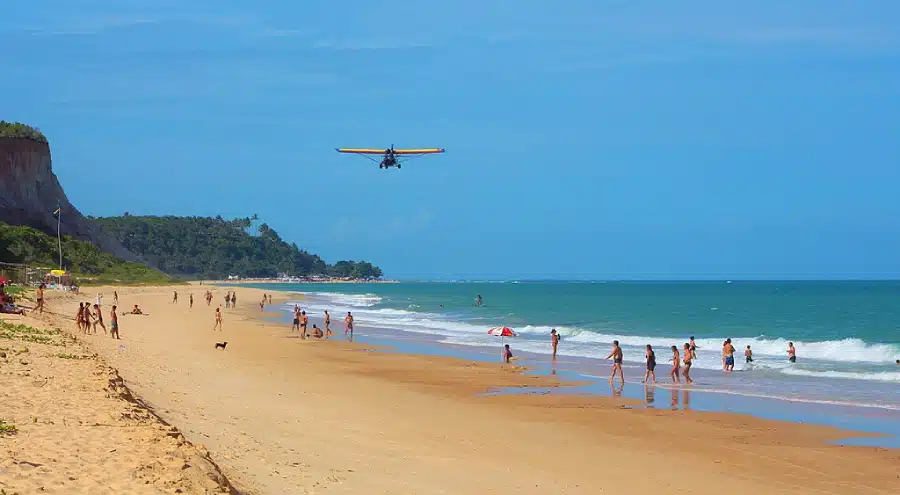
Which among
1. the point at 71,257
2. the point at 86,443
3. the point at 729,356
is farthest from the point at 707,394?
the point at 71,257

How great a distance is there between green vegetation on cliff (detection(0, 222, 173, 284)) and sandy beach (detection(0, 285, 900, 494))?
53722mm

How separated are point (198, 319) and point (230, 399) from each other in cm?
3208

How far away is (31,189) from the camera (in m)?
87.4

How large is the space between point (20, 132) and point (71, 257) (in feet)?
63.4

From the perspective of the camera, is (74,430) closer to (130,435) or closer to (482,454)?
(130,435)

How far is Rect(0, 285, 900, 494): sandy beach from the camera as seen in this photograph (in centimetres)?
866

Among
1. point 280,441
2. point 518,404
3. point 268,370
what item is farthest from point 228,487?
point 268,370

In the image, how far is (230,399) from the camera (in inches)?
597

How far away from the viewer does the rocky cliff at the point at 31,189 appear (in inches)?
3263

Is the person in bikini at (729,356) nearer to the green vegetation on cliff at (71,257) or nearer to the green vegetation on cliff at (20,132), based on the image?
the green vegetation on cliff at (71,257)

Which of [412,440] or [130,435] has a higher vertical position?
[130,435]

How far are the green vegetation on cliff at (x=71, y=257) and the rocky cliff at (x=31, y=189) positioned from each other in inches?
163

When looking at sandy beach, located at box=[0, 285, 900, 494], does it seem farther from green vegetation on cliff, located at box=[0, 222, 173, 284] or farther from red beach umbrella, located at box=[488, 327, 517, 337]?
green vegetation on cliff, located at box=[0, 222, 173, 284]

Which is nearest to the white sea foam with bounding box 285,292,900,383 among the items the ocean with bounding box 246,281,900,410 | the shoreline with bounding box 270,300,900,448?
the ocean with bounding box 246,281,900,410
